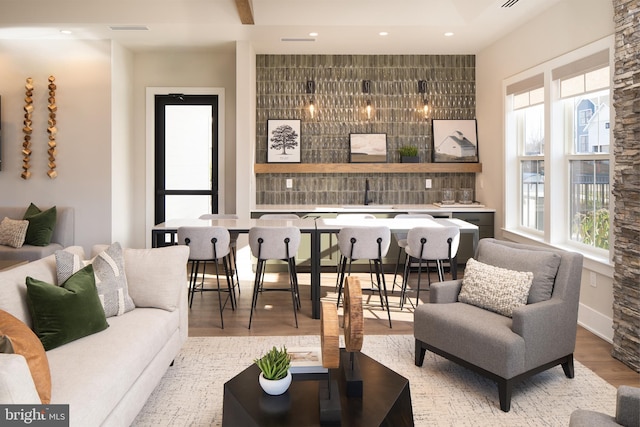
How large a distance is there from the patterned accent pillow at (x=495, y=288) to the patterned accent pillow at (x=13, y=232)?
4.97 meters

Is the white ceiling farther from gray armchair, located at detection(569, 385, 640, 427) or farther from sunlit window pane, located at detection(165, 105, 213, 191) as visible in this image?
gray armchair, located at detection(569, 385, 640, 427)

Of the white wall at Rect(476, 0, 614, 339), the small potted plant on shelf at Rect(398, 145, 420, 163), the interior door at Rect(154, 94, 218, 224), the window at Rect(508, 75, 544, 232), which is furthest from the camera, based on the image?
the interior door at Rect(154, 94, 218, 224)

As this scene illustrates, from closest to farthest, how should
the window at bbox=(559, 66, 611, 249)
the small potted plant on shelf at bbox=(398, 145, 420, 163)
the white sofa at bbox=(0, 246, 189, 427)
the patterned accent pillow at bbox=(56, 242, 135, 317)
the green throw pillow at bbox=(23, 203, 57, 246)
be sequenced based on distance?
the white sofa at bbox=(0, 246, 189, 427) → the patterned accent pillow at bbox=(56, 242, 135, 317) → the window at bbox=(559, 66, 611, 249) → the green throw pillow at bbox=(23, 203, 57, 246) → the small potted plant on shelf at bbox=(398, 145, 420, 163)

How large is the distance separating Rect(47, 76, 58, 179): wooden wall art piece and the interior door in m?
1.34

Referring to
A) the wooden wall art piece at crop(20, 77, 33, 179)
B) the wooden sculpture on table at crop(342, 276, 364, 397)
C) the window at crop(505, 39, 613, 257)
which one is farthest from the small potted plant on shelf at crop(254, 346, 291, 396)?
the wooden wall art piece at crop(20, 77, 33, 179)

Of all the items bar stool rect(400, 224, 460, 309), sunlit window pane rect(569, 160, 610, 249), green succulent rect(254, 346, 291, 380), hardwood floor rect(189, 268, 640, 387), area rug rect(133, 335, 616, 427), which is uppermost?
sunlit window pane rect(569, 160, 610, 249)

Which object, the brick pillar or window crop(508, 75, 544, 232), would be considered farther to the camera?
window crop(508, 75, 544, 232)

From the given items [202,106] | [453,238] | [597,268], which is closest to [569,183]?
Result: [597,268]

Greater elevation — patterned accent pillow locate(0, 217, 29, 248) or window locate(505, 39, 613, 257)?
window locate(505, 39, 613, 257)

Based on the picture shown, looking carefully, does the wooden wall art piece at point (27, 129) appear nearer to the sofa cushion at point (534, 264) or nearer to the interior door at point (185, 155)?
the interior door at point (185, 155)

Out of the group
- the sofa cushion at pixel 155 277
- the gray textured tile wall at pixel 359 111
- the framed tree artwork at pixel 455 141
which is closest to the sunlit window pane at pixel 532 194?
the framed tree artwork at pixel 455 141

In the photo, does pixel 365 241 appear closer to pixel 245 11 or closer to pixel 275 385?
pixel 275 385

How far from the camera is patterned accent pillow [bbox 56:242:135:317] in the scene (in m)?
2.83

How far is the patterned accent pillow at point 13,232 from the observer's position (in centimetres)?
571
